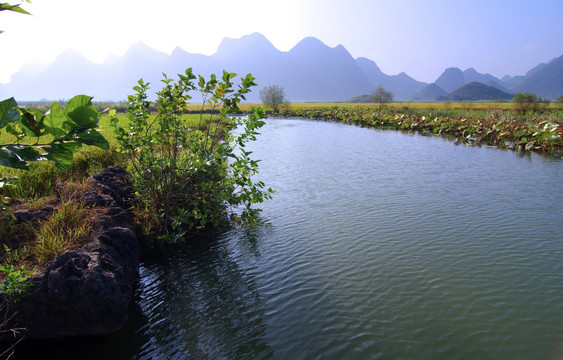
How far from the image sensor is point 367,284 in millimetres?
6055

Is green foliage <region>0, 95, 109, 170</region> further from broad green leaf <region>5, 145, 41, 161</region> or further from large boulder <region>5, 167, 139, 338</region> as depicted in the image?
large boulder <region>5, 167, 139, 338</region>

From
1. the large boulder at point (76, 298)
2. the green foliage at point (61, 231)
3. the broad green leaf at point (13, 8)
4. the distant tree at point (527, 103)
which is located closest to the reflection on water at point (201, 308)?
the large boulder at point (76, 298)

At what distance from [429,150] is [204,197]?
58.1ft

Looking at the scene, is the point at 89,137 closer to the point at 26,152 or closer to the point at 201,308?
the point at 26,152

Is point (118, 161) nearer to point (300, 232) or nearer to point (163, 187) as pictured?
point (163, 187)

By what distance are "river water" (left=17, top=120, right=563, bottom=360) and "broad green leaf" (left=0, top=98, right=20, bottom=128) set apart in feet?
14.6

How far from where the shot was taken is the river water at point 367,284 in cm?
467

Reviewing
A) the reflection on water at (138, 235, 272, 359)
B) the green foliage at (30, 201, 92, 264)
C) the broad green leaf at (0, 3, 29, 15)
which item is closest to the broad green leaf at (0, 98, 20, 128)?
the broad green leaf at (0, 3, 29, 15)

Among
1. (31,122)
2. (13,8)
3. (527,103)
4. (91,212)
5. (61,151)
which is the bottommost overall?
(91,212)

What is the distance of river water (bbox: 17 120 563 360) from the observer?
15.3ft

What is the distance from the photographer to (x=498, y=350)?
446 centimetres

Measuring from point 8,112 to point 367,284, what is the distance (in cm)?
604

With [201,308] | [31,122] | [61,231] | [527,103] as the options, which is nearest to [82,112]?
[31,122]

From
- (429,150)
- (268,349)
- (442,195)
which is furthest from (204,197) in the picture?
(429,150)
